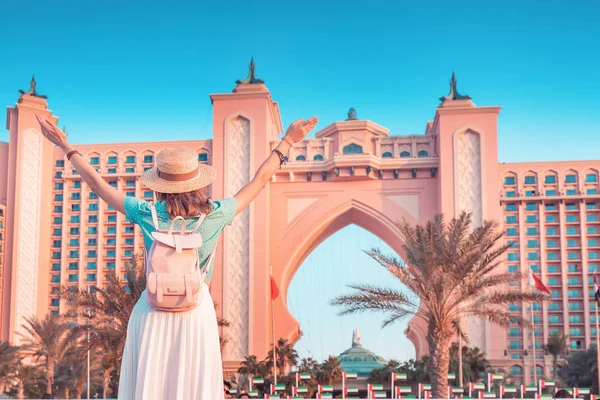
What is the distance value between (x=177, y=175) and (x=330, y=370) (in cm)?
3794

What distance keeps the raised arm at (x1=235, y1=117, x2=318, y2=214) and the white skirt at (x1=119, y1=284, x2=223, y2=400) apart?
63 centimetres

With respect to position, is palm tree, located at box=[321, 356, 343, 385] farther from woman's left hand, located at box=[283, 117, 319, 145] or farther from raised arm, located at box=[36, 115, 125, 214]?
raised arm, located at box=[36, 115, 125, 214]

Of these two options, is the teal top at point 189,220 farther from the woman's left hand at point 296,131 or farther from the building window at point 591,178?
the building window at point 591,178

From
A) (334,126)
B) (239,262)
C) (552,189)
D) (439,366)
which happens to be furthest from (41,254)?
(552,189)

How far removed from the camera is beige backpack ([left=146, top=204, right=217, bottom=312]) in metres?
3.48

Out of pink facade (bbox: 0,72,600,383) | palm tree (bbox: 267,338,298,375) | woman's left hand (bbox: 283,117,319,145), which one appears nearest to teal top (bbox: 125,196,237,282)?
woman's left hand (bbox: 283,117,319,145)

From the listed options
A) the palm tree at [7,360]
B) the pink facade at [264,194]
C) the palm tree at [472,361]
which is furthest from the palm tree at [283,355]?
the palm tree at [7,360]

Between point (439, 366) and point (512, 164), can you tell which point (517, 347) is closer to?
point (512, 164)

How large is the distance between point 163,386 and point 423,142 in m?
40.5

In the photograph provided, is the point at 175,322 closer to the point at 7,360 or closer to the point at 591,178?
the point at 7,360

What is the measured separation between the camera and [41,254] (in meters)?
46.2

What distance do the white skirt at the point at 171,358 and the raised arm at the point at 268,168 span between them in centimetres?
63

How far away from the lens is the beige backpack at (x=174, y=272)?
3477 mm

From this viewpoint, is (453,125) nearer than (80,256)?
Yes
